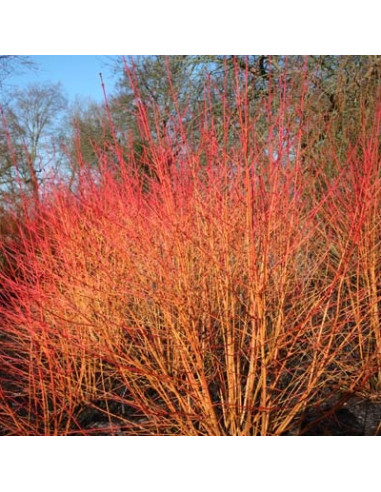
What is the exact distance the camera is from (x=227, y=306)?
155cm

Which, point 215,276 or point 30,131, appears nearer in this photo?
point 215,276

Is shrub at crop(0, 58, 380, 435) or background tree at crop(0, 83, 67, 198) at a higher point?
background tree at crop(0, 83, 67, 198)

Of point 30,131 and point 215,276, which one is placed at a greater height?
point 30,131

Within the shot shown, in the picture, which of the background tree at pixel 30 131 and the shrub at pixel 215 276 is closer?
the shrub at pixel 215 276

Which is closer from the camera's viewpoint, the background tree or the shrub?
the shrub

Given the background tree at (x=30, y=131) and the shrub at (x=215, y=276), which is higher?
the background tree at (x=30, y=131)

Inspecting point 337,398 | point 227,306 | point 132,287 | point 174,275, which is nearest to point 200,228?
point 174,275
